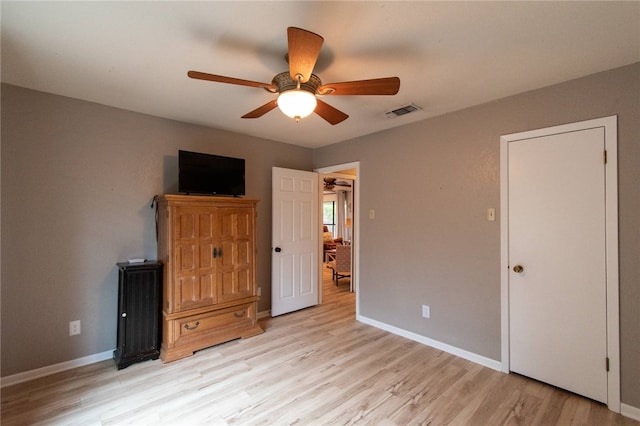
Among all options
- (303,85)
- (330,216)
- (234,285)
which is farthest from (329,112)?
(330,216)

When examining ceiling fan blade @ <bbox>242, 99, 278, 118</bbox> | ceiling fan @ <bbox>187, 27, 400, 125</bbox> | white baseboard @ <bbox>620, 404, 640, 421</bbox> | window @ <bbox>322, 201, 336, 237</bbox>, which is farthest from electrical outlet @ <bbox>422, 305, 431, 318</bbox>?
window @ <bbox>322, 201, 336, 237</bbox>

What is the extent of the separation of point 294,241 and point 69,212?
8.19ft

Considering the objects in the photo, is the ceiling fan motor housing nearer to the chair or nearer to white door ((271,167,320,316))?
white door ((271,167,320,316))

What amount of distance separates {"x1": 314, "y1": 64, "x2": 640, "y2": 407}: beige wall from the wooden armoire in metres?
1.54

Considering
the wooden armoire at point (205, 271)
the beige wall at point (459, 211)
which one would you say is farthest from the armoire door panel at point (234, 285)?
the beige wall at point (459, 211)

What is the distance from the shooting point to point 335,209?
1016cm

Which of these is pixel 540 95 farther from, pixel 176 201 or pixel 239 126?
pixel 176 201

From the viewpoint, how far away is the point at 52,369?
248cm

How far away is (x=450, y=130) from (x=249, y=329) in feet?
10.2

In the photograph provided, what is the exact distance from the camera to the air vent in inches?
109

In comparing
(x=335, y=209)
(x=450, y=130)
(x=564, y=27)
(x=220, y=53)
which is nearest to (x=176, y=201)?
(x=220, y=53)

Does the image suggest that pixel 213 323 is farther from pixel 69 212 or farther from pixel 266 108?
pixel 266 108

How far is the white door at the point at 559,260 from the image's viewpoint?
2.12 m

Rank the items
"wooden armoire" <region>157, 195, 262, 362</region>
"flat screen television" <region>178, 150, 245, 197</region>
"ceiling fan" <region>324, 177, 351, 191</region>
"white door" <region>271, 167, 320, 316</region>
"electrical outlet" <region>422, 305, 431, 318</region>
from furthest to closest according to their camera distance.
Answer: "ceiling fan" <region>324, 177, 351, 191</region> < "white door" <region>271, 167, 320, 316</region> < "electrical outlet" <region>422, 305, 431, 318</region> < "flat screen television" <region>178, 150, 245, 197</region> < "wooden armoire" <region>157, 195, 262, 362</region>
